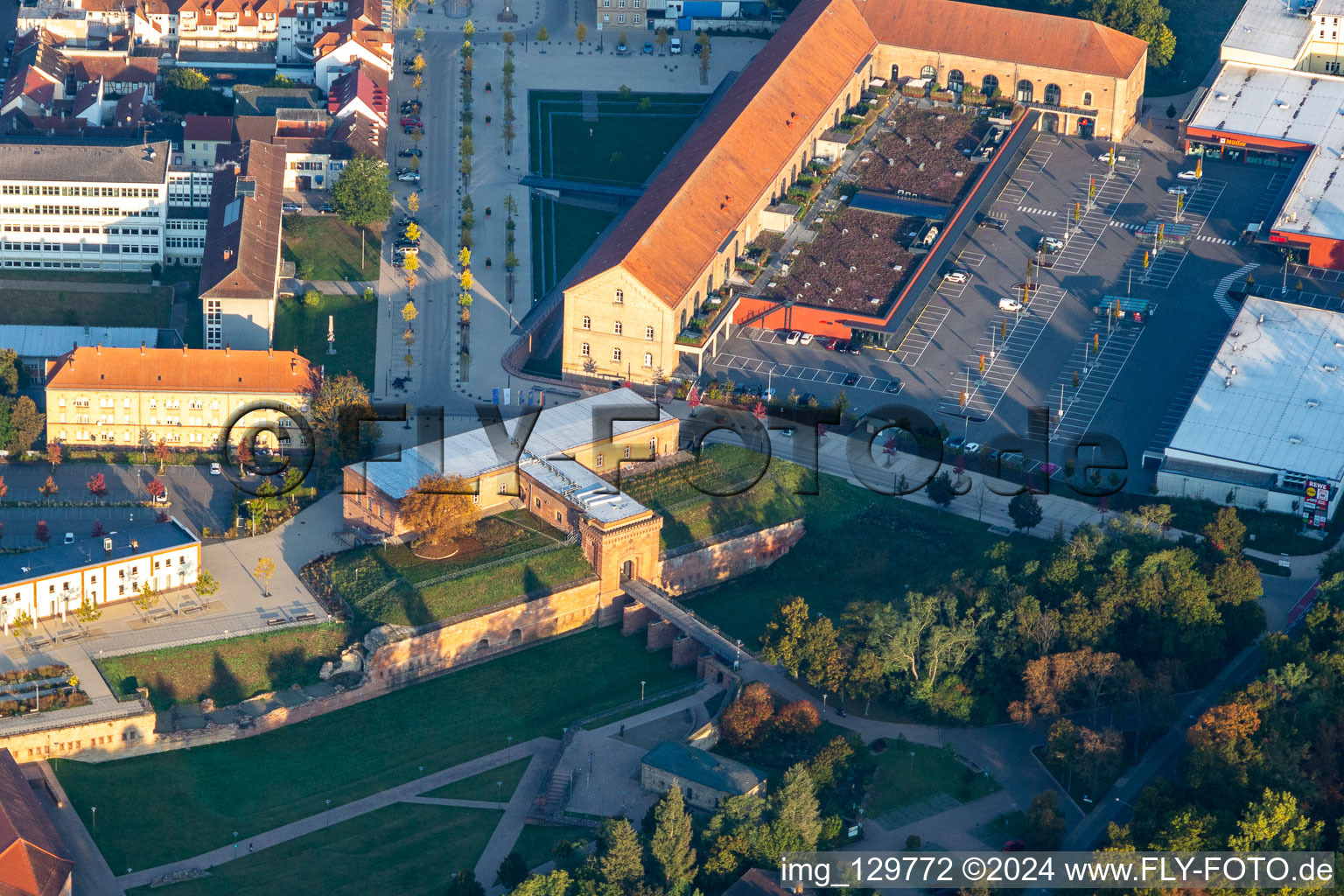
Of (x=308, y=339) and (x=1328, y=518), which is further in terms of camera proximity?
(x=308, y=339)

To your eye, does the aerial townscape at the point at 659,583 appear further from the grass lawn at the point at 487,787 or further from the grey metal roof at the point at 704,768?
the grass lawn at the point at 487,787

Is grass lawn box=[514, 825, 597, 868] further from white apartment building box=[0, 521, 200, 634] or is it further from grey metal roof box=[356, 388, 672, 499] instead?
white apartment building box=[0, 521, 200, 634]

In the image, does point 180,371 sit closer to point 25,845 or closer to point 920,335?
point 25,845

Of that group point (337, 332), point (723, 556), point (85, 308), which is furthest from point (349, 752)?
point (85, 308)

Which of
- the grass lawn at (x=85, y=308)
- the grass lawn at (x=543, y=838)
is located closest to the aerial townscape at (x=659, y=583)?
the grass lawn at (x=543, y=838)

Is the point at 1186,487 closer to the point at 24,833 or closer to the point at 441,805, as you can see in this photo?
the point at 441,805

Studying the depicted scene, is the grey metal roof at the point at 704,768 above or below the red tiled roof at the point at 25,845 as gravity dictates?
above

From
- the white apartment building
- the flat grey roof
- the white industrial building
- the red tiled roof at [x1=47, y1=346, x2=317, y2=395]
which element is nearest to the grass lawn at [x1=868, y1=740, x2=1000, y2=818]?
the white industrial building

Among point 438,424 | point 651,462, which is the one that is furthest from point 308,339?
point 651,462
